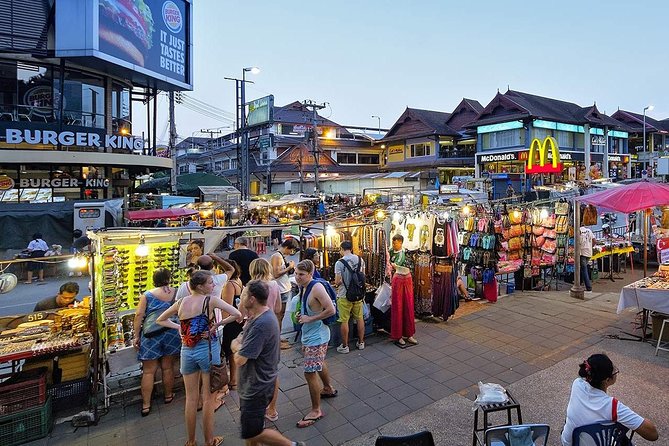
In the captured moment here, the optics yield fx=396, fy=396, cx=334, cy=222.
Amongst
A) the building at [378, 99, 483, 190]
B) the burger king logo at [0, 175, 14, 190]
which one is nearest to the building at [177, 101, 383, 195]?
the building at [378, 99, 483, 190]

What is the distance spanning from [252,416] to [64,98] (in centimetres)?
2257

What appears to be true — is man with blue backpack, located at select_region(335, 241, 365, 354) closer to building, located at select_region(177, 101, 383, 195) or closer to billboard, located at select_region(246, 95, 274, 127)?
building, located at select_region(177, 101, 383, 195)

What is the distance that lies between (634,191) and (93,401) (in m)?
10.8

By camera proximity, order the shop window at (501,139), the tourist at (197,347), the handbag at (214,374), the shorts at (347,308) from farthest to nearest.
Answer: the shop window at (501,139), the shorts at (347,308), the handbag at (214,374), the tourist at (197,347)

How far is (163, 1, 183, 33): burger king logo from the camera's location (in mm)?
23844

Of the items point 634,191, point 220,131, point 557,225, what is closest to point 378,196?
point 557,225

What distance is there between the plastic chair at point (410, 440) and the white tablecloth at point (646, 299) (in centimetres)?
587

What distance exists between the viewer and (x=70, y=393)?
5.10 m

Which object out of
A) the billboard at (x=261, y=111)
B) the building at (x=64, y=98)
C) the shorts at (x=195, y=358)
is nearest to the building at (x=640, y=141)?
the billboard at (x=261, y=111)

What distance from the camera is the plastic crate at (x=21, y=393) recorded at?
443cm

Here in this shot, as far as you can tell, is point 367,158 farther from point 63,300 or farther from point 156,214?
point 63,300

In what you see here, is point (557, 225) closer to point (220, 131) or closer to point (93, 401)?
point (93, 401)

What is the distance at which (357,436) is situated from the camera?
4383 mm

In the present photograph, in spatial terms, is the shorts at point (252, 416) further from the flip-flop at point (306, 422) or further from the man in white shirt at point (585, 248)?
the man in white shirt at point (585, 248)
